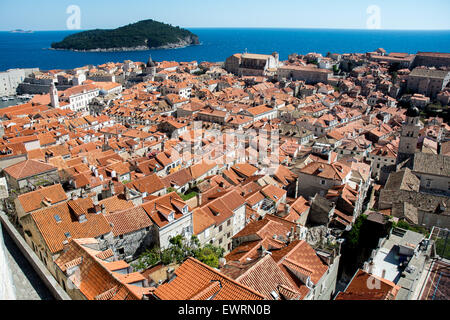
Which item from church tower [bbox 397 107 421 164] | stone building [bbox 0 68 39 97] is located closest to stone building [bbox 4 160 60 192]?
church tower [bbox 397 107 421 164]

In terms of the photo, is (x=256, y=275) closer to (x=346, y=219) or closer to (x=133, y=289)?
(x=133, y=289)

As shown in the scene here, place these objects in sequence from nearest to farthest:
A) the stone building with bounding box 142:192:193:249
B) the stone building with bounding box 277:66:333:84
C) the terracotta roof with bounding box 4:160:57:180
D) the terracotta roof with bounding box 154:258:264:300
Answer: the terracotta roof with bounding box 154:258:264:300 < the stone building with bounding box 142:192:193:249 < the terracotta roof with bounding box 4:160:57:180 < the stone building with bounding box 277:66:333:84

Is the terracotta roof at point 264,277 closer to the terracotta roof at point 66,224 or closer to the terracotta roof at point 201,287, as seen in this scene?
the terracotta roof at point 201,287

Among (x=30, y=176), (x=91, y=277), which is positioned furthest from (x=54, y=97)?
(x=91, y=277)

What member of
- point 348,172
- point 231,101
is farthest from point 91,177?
point 231,101

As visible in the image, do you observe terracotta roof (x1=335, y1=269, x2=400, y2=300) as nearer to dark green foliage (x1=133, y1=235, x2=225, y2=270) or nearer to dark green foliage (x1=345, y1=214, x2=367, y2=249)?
dark green foliage (x1=133, y1=235, x2=225, y2=270)

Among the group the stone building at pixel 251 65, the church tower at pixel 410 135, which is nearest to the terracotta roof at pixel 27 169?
the church tower at pixel 410 135

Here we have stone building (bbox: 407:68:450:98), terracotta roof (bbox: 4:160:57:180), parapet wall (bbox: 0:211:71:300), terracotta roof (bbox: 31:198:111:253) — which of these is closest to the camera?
parapet wall (bbox: 0:211:71:300)
